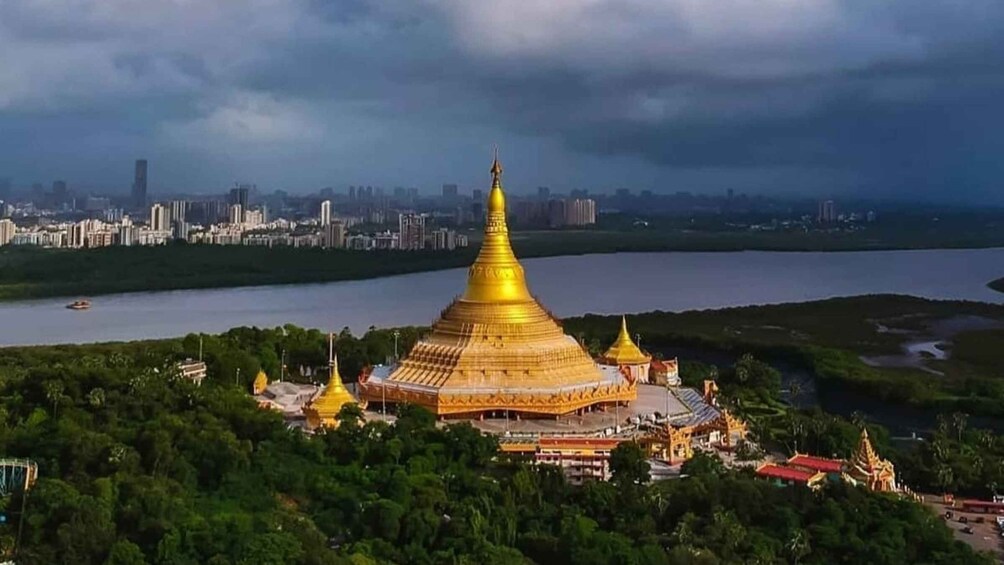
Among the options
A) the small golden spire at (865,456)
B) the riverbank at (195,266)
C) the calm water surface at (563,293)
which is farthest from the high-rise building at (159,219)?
the small golden spire at (865,456)

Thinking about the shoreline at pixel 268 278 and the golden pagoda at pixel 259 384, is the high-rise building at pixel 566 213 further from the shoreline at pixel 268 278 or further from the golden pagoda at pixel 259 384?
the golden pagoda at pixel 259 384

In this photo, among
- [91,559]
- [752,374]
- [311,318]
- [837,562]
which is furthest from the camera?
[311,318]

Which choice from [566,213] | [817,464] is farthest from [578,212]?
[817,464]

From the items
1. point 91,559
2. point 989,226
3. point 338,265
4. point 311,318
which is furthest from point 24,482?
point 989,226

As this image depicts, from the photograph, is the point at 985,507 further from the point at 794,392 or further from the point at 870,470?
the point at 794,392

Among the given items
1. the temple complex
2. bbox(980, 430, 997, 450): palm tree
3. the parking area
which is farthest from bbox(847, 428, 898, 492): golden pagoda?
bbox(980, 430, 997, 450): palm tree

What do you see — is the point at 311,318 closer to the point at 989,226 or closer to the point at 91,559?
the point at 91,559
